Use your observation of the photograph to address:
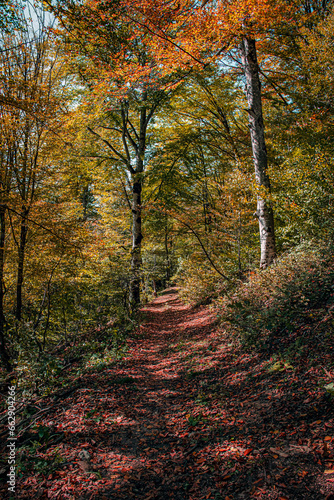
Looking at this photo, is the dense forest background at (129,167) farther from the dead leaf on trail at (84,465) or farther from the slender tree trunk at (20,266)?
the dead leaf on trail at (84,465)

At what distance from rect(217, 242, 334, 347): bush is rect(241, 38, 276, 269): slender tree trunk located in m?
1.23

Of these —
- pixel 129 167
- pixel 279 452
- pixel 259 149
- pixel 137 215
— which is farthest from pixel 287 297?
pixel 129 167

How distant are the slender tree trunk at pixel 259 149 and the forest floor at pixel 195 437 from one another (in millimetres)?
3514

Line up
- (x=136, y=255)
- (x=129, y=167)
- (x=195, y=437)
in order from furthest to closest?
(x=129, y=167)
(x=136, y=255)
(x=195, y=437)

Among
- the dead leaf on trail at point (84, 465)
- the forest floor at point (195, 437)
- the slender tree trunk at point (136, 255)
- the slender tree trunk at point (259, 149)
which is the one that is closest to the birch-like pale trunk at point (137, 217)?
the slender tree trunk at point (136, 255)

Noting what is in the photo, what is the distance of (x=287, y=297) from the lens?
15.1 ft

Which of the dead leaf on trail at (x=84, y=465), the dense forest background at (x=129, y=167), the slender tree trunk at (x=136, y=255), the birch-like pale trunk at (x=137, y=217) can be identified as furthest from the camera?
the birch-like pale trunk at (x=137, y=217)

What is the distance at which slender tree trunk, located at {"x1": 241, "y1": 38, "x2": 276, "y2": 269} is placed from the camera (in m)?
6.95

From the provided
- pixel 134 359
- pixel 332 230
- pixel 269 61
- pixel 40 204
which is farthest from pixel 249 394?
pixel 269 61

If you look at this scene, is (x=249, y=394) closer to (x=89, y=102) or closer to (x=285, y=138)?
(x=285, y=138)

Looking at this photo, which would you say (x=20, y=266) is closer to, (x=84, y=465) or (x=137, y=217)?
(x=84, y=465)

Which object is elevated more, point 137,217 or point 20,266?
point 137,217

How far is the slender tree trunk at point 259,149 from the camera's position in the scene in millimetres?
6949

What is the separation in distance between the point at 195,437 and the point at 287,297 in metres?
2.78
